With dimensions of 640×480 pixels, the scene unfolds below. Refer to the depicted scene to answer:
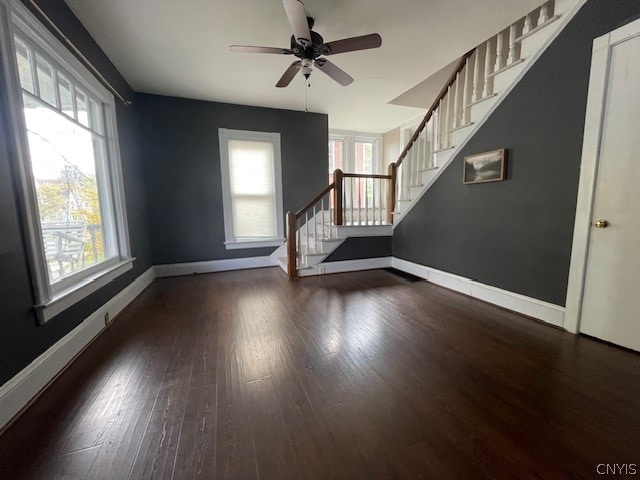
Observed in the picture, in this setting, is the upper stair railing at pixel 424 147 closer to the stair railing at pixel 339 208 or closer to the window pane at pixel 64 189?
the stair railing at pixel 339 208

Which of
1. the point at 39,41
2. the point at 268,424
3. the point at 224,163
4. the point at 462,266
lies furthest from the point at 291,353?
the point at 224,163

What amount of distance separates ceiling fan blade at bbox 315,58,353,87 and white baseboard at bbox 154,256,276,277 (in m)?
3.22

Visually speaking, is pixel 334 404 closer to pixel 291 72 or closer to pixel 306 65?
pixel 306 65

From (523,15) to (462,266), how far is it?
8.64 feet

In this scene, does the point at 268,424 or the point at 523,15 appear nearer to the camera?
the point at 268,424

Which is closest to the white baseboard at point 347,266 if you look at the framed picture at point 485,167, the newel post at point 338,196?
the newel post at point 338,196

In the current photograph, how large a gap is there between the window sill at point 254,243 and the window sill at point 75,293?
1850mm

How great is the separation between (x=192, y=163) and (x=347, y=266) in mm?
3156

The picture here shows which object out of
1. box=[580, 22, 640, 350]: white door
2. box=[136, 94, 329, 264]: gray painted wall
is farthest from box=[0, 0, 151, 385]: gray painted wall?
box=[580, 22, 640, 350]: white door

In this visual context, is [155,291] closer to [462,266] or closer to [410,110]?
[462,266]

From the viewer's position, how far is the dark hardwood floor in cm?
111

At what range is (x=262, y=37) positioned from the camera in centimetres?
267

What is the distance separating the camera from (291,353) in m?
1.96

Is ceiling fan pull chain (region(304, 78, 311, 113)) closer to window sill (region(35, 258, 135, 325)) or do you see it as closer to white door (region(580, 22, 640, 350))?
white door (region(580, 22, 640, 350))
